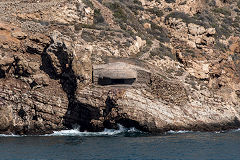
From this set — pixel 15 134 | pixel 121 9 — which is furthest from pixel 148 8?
pixel 15 134

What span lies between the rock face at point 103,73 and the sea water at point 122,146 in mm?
1990

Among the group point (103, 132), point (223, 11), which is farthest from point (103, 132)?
point (223, 11)

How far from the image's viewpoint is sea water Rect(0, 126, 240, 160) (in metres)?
32.2

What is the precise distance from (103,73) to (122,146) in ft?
40.6

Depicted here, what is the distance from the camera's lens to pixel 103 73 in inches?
1857

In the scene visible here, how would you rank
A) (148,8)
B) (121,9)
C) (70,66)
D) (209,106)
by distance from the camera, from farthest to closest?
(148,8) → (121,9) → (209,106) → (70,66)

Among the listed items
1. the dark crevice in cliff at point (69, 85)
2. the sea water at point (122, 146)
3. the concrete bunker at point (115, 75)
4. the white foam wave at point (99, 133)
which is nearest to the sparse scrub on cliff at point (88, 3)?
the dark crevice in cliff at point (69, 85)

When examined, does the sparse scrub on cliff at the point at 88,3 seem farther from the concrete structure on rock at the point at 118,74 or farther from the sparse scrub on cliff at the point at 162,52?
the concrete structure on rock at the point at 118,74

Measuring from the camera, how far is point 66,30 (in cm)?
5278

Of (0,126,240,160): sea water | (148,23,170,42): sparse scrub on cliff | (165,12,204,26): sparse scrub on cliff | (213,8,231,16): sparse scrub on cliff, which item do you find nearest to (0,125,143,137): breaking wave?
(0,126,240,160): sea water

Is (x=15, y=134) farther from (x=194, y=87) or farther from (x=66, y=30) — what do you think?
(x=194, y=87)

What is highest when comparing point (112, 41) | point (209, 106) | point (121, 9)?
point (121, 9)

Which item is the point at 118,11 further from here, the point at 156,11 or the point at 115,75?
the point at 115,75

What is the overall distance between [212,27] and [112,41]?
1893 cm
